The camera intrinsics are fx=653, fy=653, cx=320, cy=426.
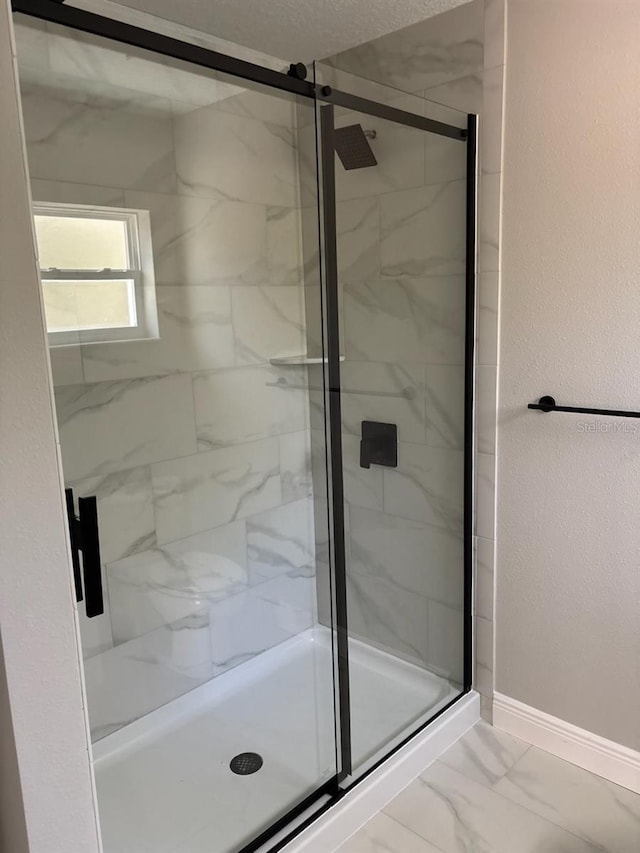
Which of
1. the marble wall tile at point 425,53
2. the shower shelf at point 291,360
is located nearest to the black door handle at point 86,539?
the shower shelf at point 291,360

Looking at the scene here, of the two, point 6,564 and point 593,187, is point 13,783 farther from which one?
point 593,187

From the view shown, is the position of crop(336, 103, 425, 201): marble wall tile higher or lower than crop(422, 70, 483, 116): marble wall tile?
lower

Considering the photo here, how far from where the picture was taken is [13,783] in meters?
1.07

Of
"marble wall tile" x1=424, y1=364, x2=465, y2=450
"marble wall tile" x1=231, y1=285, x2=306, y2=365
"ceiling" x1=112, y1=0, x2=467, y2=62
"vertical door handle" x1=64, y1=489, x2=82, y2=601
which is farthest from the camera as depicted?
"marble wall tile" x1=231, y1=285, x2=306, y2=365

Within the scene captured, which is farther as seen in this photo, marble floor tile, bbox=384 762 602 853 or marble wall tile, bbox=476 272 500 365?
marble wall tile, bbox=476 272 500 365

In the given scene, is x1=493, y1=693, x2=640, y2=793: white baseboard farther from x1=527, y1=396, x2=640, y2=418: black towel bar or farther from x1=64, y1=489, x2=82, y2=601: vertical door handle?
x1=64, y1=489, x2=82, y2=601: vertical door handle

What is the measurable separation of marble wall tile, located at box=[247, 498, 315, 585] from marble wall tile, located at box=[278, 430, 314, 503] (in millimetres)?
42

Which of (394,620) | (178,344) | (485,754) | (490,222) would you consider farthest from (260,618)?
(490,222)

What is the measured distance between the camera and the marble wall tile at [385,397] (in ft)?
6.59

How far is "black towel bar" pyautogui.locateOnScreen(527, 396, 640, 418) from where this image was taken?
5.50ft

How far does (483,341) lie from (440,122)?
662 millimetres

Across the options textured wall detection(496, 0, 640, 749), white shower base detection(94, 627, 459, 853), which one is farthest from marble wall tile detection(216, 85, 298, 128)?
white shower base detection(94, 627, 459, 853)

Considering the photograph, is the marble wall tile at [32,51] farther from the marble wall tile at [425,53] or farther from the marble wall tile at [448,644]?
the marble wall tile at [448,644]

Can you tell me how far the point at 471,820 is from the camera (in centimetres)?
177
